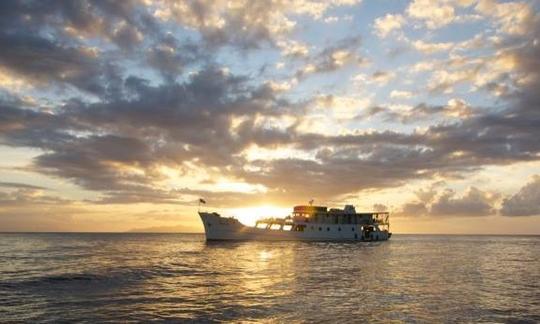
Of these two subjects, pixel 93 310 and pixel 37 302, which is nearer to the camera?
pixel 93 310

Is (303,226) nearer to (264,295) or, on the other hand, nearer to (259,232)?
(259,232)

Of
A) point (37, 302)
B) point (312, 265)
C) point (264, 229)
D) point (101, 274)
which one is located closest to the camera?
point (37, 302)

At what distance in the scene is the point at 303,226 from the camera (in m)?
104

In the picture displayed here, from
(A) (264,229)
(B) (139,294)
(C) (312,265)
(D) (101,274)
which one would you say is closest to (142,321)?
(B) (139,294)

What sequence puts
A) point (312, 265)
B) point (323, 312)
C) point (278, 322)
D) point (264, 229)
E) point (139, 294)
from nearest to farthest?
point (278, 322), point (323, 312), point (139, 294), point (312, 265), point (264, 229)

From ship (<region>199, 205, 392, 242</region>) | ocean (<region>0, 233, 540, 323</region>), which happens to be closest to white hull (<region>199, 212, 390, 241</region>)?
ship (<region>199, 205, 392, 242</region>)

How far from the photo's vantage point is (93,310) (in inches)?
930

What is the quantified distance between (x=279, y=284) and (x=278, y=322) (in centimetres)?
1337

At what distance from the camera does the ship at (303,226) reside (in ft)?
331

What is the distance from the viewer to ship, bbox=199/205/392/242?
101 m

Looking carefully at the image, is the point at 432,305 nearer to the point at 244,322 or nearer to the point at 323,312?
the point at 323,312

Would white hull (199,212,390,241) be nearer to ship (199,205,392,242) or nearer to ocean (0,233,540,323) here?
ship (199,205,392,242)

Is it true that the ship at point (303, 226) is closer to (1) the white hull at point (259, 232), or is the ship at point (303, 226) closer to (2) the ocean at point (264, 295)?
(1) the white hull at point (259, 232)

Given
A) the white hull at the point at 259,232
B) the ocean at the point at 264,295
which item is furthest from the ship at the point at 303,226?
the ocean at the point at 264,295
